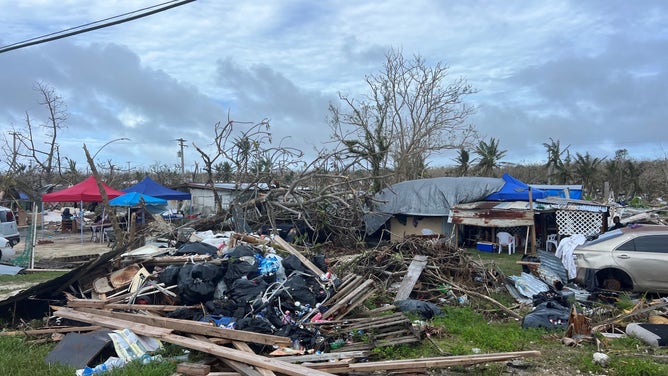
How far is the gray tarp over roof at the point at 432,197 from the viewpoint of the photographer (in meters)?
19.4

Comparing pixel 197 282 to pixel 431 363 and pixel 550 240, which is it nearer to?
pixel 431 363

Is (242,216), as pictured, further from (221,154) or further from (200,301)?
(200,301)

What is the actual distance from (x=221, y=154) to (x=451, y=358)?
11.3 m

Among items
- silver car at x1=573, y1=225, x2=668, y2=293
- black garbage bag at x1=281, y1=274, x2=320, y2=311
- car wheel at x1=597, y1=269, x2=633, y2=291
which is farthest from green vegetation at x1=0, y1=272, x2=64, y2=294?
car wheel at x1=597, y1=269, x2=633, y2=291

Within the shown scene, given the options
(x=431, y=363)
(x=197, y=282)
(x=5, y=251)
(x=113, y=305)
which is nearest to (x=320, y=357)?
(x=431, y=363)

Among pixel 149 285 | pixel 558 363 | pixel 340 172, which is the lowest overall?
pixel 558 363

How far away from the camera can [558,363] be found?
20.5 ft

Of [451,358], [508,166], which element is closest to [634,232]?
[451,358]

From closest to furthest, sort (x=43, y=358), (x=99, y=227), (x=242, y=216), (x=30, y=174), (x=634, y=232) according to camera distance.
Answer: (x=43, y=358) < (x=634, y=232) < (x=242, y=216) < (x=99, y=227) < (x=30, y=174)

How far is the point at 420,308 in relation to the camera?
859cm

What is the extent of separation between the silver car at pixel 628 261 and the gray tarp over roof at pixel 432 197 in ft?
28.6

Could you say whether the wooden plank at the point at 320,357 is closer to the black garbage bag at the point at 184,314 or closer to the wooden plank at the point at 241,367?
the wooden plank at the point at 241,367

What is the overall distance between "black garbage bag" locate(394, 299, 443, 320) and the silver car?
3.89 metres

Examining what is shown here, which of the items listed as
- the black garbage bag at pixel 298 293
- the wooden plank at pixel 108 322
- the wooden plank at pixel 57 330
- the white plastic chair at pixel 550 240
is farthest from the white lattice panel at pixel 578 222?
the wooden plank at pixel 57 330
